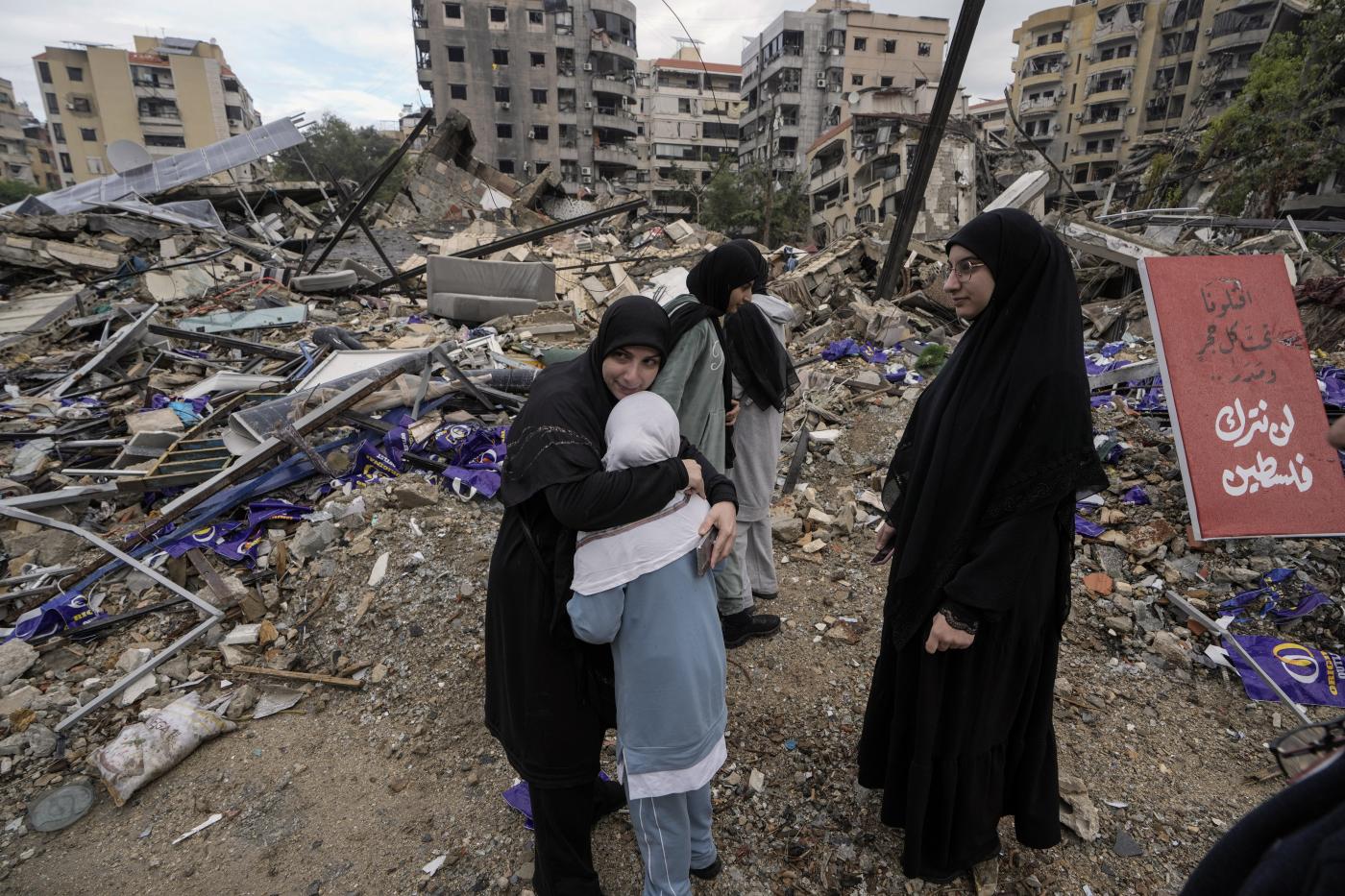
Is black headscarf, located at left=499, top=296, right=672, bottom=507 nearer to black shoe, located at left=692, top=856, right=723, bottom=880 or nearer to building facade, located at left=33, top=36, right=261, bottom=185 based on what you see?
black shoe, located at left=692, top=856, right=723, bottom=880

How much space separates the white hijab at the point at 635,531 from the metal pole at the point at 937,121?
5.81m

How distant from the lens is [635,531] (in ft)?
4.37

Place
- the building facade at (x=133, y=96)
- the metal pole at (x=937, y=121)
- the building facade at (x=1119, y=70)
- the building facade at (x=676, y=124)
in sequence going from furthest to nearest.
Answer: the building facade at (x=676, y=124) → the building facade at (x=133, y=96) → the building facade at (x=1119, y=70) → the metal pole at (x=937, y=121)

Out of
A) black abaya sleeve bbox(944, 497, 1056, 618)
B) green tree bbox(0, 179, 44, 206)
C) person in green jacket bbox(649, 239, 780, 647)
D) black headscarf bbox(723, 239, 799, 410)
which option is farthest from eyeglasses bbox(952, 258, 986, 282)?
green tree bbox(0, 179, 44, 206)

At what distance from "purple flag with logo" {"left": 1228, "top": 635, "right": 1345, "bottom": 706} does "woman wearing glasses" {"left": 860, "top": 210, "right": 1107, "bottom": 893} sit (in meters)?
1.61

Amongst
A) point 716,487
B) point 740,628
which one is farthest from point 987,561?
point 740,628

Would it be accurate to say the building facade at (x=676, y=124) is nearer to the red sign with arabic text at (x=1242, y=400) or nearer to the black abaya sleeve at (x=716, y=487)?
the red sign with arabic text at (x=1242, y=400)

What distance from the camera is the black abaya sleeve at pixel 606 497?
4.16 feet

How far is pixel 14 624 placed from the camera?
326 cm

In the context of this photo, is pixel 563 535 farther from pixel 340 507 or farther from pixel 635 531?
pixel 340 507

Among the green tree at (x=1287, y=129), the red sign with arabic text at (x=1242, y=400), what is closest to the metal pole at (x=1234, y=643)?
the red sign with arabic text at (x=1242, y=400)

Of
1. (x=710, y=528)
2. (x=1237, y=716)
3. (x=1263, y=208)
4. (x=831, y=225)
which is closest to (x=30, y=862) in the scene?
(x=710, y=528)

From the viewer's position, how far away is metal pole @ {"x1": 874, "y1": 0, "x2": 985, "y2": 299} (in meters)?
5.58

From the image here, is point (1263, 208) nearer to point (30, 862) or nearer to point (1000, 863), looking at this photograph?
point (1000, 863)
